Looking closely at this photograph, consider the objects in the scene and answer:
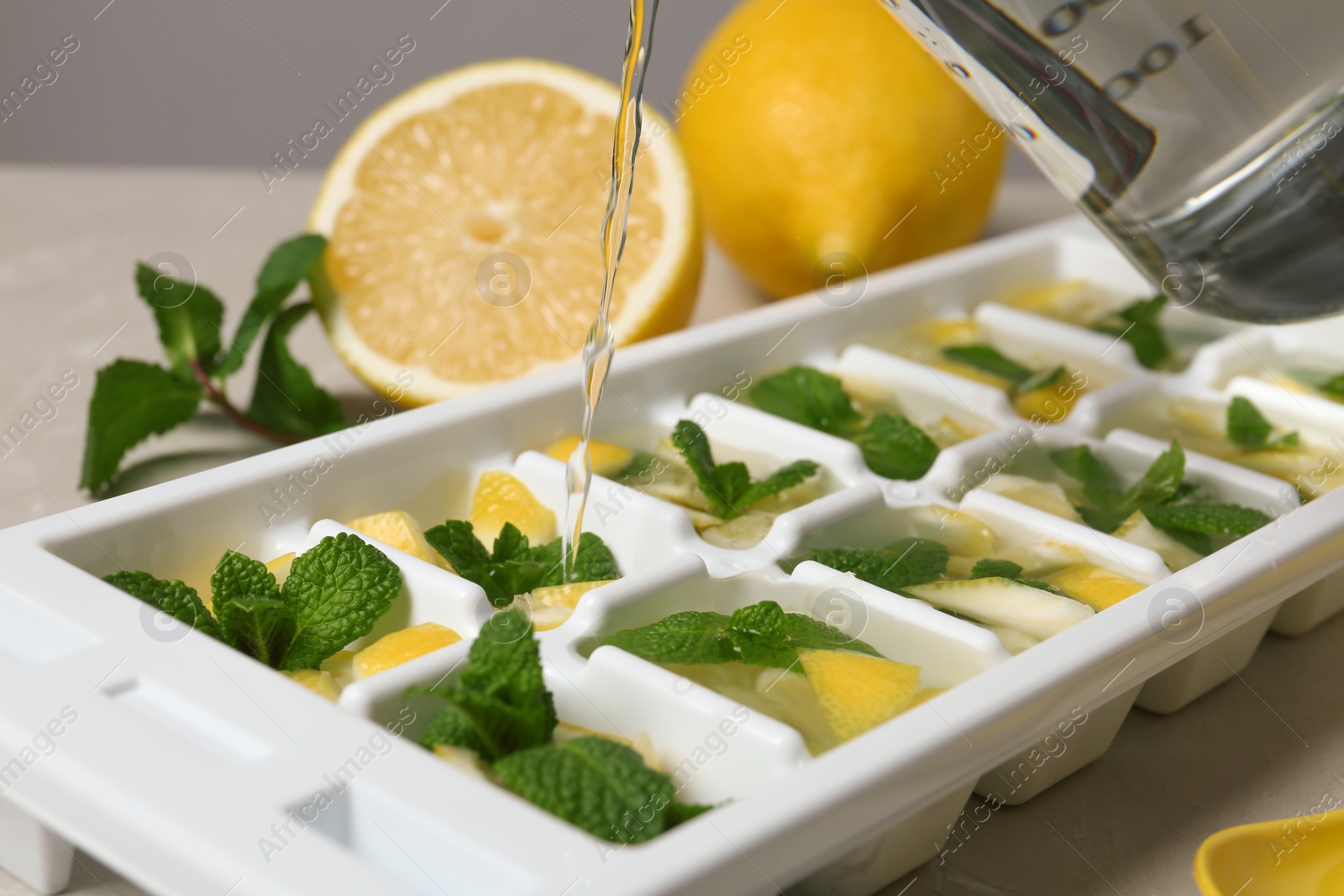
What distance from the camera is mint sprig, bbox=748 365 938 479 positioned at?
93 centimetres

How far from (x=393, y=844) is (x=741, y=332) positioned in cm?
58

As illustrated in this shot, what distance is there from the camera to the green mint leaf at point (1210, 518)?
822 mm

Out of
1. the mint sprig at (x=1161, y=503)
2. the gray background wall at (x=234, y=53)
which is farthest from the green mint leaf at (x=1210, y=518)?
the gray background wall at (x=234, y=53)

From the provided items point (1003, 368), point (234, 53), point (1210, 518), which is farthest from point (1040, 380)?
point (234, 53)

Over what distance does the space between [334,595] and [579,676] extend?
14 centimetres

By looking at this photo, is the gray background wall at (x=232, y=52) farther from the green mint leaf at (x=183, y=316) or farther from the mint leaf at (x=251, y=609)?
the mint leaf at (x=251, y=609)

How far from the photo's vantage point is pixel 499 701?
585 mm

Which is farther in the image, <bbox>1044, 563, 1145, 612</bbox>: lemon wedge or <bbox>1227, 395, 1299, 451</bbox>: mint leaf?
<bbox>1227, 395, 1299, 451</bbox>: mint leaf

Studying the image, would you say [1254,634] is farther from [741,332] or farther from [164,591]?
[164,591]

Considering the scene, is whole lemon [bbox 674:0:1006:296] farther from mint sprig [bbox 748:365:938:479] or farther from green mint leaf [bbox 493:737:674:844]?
green mint leaf [bbox 493:737:674:844]

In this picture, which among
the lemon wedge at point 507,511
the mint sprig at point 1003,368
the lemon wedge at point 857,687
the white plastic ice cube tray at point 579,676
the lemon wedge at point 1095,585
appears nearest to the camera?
the white plastic ice cube tray at point 579,676

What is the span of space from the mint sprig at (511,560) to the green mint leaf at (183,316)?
0.33 metres

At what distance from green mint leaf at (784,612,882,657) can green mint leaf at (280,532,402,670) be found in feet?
0.68

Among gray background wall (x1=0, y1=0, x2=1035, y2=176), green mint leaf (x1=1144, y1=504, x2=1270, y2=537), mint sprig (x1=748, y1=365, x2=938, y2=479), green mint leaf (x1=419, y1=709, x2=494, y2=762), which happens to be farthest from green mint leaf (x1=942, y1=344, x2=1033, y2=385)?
gray background wall (x1=0, y1=0, x2=1035, y2=176)
